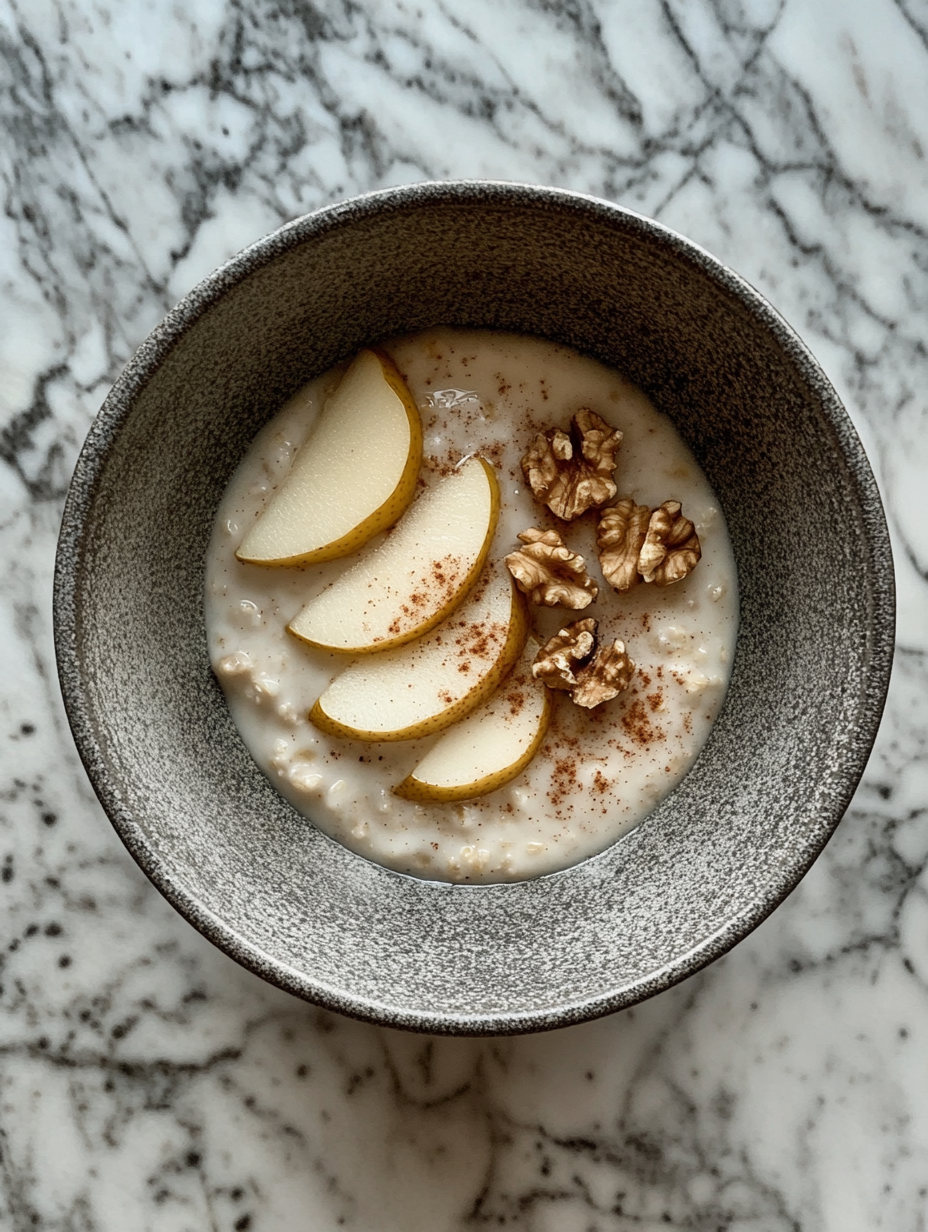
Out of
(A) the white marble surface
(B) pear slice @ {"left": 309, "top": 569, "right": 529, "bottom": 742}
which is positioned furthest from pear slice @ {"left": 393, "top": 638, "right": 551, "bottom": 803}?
(A) the white marble surface

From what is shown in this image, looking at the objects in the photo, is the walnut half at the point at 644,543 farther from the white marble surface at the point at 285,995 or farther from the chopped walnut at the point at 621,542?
the white marble surface at the point at 285,995

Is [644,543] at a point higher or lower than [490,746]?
higher

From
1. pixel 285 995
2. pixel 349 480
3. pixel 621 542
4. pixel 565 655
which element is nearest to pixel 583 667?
pixel 565 655

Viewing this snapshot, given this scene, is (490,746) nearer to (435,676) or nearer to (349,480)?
(435,676)

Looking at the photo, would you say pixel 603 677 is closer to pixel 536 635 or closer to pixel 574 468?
pixel 536 635

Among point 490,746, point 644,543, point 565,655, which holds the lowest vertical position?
point 490,746

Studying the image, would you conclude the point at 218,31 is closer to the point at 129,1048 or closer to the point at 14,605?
the point at 14,605
